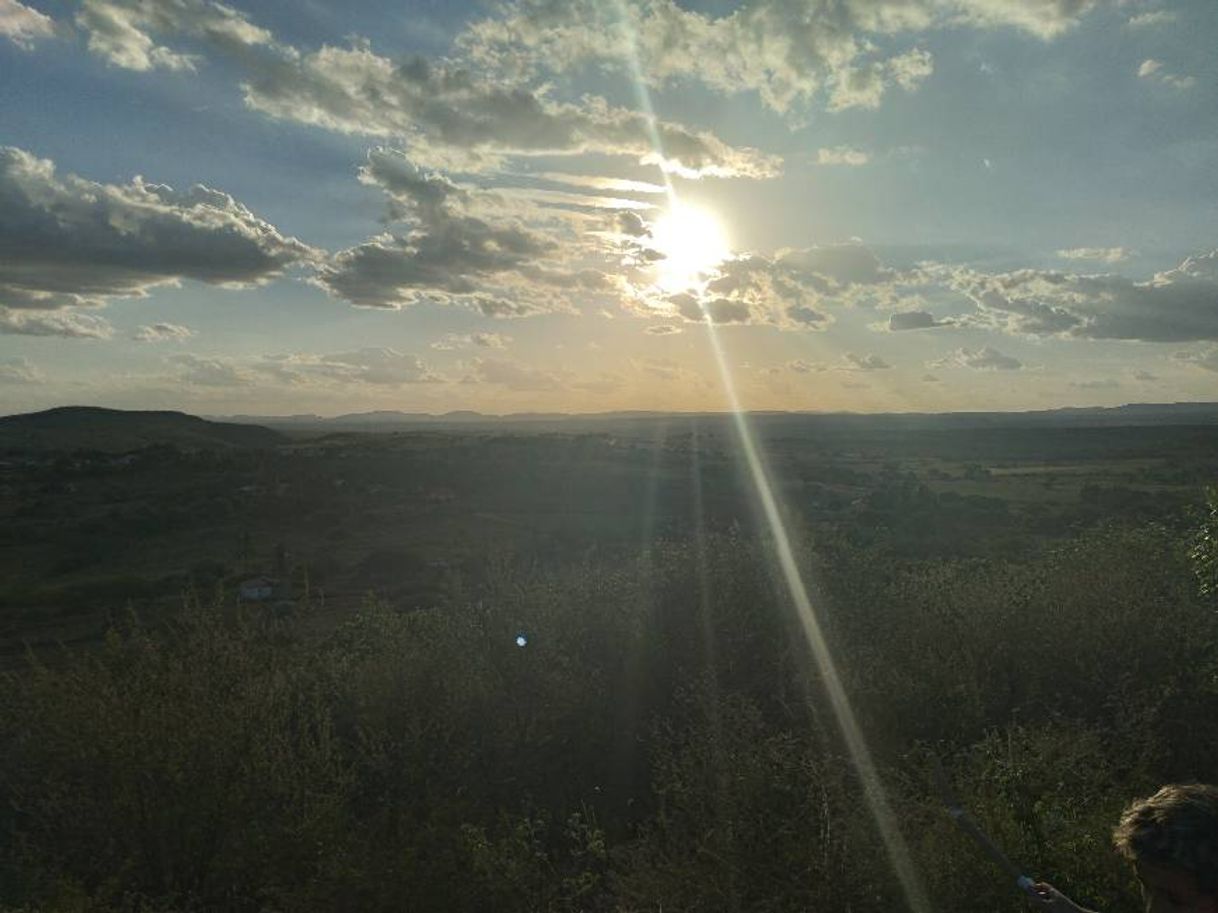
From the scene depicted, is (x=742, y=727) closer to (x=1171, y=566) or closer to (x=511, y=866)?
(x=511, y=866)

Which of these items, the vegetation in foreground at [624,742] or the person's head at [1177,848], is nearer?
the person's head at [1177,848]

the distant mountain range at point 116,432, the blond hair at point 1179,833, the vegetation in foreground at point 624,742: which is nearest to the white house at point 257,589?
the vegetation in foreground at point 624,742

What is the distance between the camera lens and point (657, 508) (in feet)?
166

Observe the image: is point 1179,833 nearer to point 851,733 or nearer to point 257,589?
point 851,733

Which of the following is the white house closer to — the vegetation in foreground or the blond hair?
the vegetation in foreground

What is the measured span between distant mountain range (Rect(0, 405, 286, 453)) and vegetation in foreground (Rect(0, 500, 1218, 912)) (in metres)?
97.0

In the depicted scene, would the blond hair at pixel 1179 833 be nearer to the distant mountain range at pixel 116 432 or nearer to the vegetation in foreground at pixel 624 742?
the vegetation in foreground at pixel 624 742

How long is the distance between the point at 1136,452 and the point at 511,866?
4576 inches

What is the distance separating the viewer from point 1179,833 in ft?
9.15

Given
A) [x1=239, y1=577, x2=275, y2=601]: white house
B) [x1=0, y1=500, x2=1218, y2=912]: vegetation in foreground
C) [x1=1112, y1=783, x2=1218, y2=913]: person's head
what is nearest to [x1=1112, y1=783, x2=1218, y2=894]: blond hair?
[x1=1112, y1=783, x2=1218, y2=913]: person's head

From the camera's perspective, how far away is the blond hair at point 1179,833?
2756 millimetres

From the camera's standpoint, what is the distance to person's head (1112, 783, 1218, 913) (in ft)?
9.05

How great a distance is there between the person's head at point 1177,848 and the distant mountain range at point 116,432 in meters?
105

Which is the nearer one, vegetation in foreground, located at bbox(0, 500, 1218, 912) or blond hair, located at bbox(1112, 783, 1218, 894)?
blond hair, located at bbox(1112, 783, 1218, 894)
